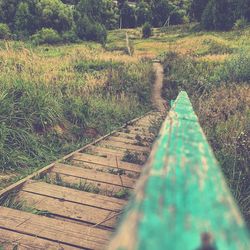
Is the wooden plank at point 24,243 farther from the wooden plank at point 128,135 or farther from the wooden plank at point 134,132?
the wooden plank at point 134,132

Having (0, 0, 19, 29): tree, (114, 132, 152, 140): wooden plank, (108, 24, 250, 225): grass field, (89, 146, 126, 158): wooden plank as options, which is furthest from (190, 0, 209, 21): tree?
(89, 146, 126, 158): wooden plank

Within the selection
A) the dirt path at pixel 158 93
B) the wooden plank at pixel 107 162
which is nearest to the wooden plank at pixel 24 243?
the wooden plank at pixel 107 162

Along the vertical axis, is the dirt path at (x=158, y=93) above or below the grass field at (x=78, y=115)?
below

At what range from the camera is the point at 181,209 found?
78 cm

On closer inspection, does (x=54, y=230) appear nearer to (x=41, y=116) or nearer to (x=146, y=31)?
(x=41, y=116)

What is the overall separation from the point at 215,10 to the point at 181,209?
130 feet

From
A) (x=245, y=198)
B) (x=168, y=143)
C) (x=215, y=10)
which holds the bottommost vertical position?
(x=215, y=10)

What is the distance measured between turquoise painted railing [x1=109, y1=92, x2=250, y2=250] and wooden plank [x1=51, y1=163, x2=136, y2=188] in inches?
138

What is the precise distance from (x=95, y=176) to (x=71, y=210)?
3.36ft

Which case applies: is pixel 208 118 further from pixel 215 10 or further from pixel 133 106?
pixel 215 10

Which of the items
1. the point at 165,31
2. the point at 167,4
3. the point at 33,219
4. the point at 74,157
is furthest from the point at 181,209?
the point at 167,4

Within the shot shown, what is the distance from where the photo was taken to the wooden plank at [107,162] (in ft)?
17.1

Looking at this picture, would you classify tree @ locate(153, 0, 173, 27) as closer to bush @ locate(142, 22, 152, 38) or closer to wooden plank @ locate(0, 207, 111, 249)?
bush @ locate(142, 22, 152, 38)

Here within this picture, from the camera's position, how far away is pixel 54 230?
335cm
